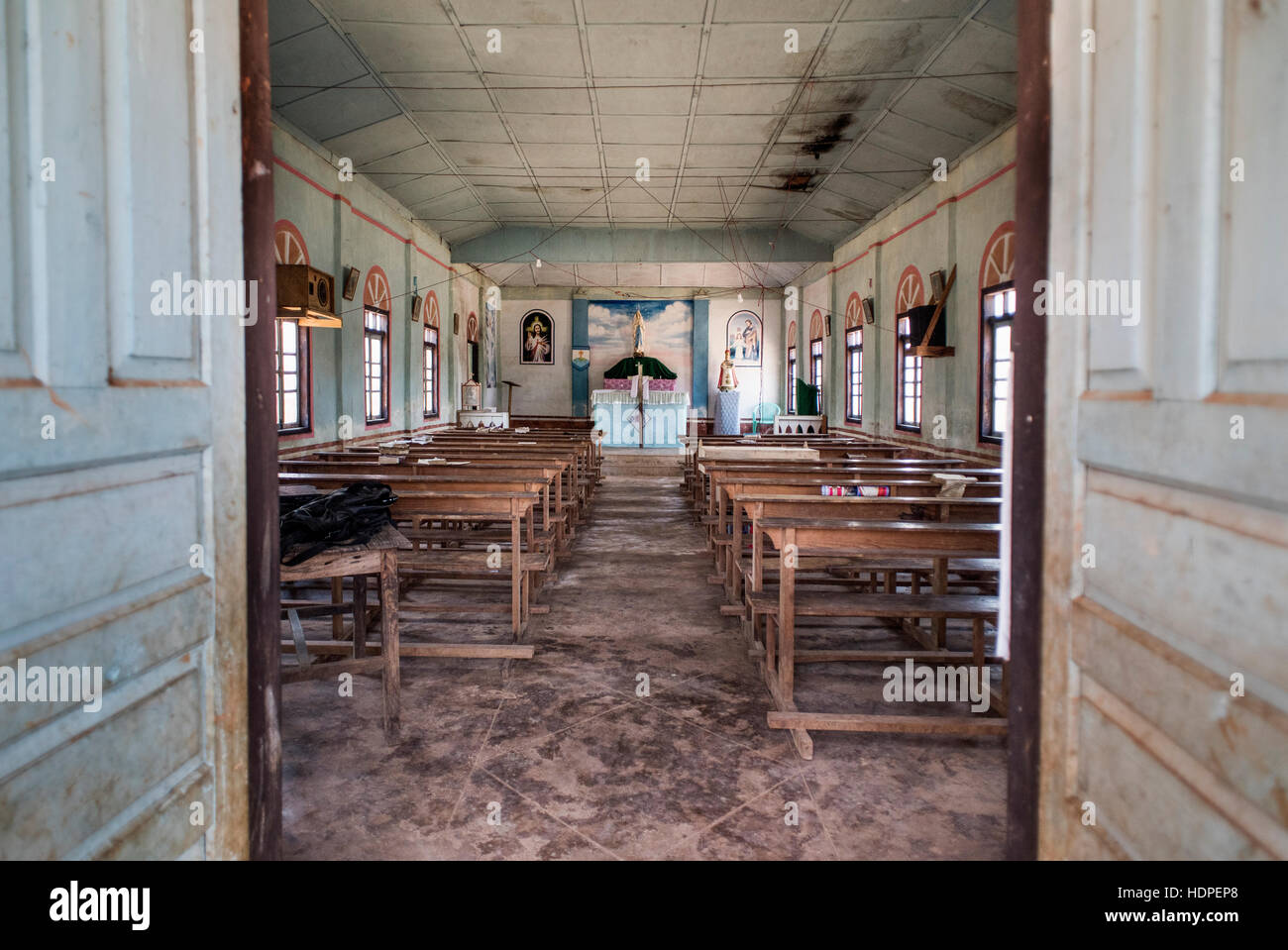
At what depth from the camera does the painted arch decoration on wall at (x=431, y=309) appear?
1148 cm

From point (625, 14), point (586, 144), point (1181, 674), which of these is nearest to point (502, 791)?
point (1181, 674)

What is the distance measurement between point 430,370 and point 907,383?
6.59 metres

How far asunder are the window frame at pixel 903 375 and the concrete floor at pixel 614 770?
5.61 meters

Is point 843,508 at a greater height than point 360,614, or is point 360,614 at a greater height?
point 843,508

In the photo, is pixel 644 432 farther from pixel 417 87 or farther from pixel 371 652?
pixel 371 652

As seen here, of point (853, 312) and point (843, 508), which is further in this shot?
point (853, 312)

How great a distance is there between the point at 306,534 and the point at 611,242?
1029 cm

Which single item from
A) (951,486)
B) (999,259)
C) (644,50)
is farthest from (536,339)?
(951,486)

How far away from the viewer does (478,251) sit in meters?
12.5

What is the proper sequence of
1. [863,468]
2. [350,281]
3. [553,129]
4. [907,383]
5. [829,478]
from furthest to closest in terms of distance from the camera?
[907,383], [350,281], [553,129], [863,468], [829,478]

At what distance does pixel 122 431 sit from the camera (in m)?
1.45

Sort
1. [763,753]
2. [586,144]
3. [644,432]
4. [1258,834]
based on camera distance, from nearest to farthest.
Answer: [1258,834]
[763,753]
[586,144]
[644,432]

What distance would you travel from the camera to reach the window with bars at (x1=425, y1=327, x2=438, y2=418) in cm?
1167

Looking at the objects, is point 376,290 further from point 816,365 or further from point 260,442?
point 260,442
